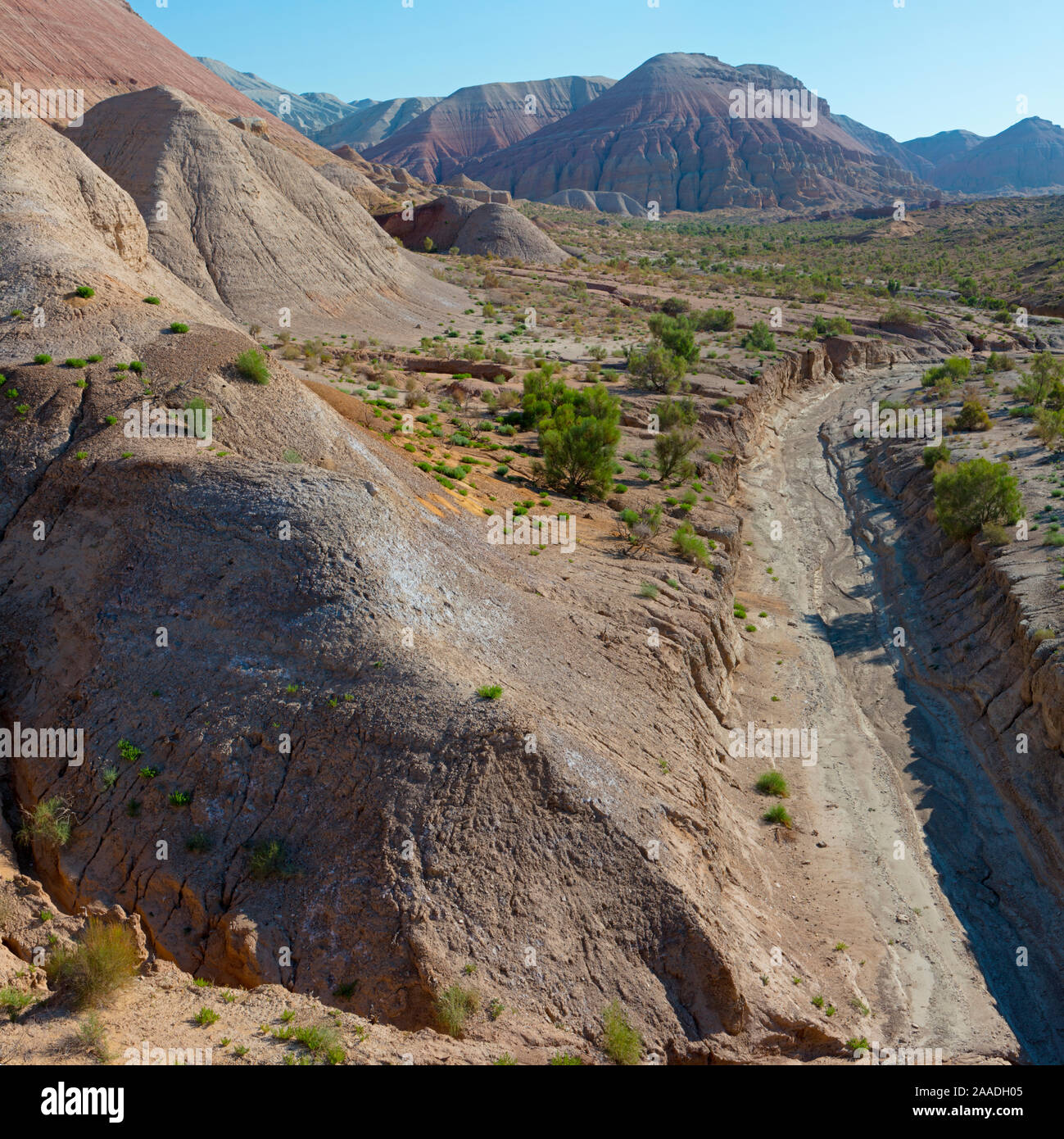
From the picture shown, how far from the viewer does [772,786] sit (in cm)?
1778

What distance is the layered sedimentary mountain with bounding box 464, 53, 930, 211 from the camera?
15950 centimetres

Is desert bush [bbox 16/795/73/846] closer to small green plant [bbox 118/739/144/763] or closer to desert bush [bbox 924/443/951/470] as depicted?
small green plant [bbox 118/739/144/763]

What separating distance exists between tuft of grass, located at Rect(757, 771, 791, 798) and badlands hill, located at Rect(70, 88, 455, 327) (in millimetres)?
30878

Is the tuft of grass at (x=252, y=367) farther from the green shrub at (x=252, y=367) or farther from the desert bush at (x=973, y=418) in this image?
the desert bush at (x=973, y=418)

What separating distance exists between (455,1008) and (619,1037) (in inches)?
84.4

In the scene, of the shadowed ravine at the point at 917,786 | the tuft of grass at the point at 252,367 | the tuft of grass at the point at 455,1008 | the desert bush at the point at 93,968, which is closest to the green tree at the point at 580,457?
the shadowed ravine at the point at 917,786

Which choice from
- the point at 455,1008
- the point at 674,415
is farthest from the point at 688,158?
the point at 455,1008

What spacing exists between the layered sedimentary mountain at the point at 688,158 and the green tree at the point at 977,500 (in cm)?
14648

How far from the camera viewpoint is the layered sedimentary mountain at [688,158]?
160 metres

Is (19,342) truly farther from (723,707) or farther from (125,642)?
(723,707)

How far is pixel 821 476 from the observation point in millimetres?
38094

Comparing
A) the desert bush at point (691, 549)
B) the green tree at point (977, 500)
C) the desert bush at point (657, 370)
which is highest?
the desert bush at point (657, 370)

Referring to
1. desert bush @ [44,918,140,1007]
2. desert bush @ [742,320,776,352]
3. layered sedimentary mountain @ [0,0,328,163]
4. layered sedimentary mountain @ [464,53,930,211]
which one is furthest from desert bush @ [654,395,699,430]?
layered sedimentary mountain @ [464,53,930,211]
